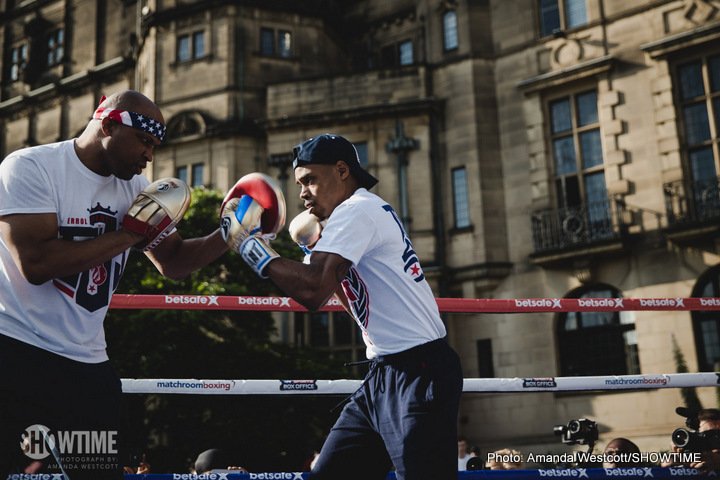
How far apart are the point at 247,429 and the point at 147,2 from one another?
58.2 feet

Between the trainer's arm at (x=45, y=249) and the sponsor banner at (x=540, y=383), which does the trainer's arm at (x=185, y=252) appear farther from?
the sponsor banner at (x=540, y=383)

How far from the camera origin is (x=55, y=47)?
3303 centimetres

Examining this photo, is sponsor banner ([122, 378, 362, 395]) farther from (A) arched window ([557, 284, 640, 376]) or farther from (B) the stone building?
(A) arched window ([557, 284, 640, 376])

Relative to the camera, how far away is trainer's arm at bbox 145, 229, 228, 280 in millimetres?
4383

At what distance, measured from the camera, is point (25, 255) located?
3457 mm

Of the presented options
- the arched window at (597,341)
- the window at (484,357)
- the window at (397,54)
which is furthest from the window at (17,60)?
the arched window at (597,341)

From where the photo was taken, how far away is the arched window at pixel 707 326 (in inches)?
746

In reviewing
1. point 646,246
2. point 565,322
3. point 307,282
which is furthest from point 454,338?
point 307,282

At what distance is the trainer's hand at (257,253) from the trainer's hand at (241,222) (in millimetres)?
49

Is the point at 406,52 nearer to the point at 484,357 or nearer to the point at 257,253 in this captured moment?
the point at 484,357

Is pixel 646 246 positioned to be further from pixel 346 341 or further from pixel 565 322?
pixel 346 341

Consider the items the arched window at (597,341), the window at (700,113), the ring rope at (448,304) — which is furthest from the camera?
the arched window at (597,341)

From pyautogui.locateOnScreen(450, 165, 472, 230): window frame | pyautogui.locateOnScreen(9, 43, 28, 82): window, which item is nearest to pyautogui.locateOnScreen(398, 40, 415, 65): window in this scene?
pyautogui.locateOnScreen(450, 165, 472, 230): window frame

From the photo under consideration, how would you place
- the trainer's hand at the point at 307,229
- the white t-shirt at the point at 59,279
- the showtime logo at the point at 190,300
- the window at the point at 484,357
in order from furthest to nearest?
the window at the point at 484,357, the showtime logo at the point at 190,300, the trainer's hand at the point at 307,229, the white t-shirt at the point at 59,279
